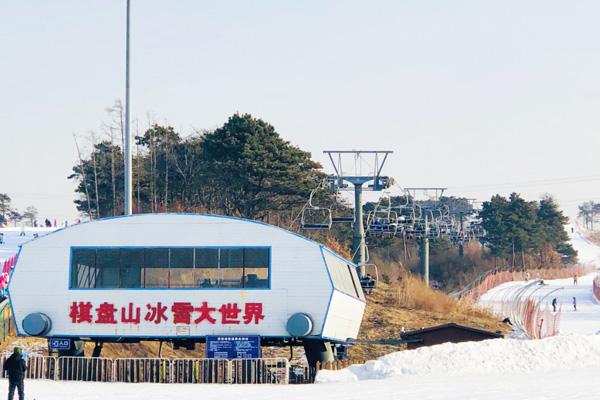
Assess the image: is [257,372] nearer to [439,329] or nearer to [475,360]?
[475,360]

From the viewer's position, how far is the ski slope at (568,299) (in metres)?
82.4

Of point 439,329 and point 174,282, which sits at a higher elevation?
point 174,282

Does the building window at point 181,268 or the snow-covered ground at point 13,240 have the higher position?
the snow-covered ground at point 13,240

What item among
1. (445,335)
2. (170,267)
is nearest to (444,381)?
(445,335)

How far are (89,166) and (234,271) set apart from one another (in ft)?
202

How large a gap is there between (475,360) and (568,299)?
241 ft

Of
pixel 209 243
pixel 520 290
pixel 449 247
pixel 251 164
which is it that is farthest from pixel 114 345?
pixel 449 247

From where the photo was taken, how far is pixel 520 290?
11812cm

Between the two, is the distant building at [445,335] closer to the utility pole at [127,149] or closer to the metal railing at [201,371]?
the metal railing at [201,371]

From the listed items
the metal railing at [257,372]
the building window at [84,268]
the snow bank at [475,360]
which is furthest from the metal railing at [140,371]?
the snow bank at [475,360]

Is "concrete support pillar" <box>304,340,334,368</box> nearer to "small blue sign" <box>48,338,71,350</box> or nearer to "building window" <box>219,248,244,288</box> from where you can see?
"building window" <box>219,248,244,288</box>

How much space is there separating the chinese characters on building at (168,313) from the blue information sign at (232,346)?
608 mm

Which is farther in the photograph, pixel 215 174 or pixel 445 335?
pixel 215 174

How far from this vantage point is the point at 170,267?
4225 centimetres
